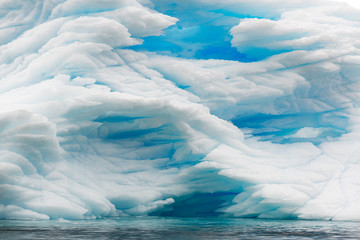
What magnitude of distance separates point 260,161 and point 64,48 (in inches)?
312

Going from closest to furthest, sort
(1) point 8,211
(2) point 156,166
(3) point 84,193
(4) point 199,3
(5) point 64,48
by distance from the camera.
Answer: (1) point 8,211, (3) point 84,193, (5) point 64,48, (2) point 156,166, (4) point 199,3

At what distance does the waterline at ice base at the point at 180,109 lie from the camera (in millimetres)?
14648

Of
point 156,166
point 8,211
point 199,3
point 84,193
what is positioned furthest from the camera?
point 199,3

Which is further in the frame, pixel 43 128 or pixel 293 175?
pixel 293 175

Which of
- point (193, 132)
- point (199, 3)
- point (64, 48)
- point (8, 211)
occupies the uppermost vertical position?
point (199, 3)

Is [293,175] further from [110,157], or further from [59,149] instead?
[59,149]

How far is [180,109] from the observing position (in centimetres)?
1562

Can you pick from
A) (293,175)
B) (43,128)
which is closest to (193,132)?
(293,175)

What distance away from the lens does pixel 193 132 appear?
16.3 m

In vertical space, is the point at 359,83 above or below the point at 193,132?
above

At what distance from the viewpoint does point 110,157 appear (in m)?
16.6

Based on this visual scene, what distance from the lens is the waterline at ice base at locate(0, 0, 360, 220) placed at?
48.1ft

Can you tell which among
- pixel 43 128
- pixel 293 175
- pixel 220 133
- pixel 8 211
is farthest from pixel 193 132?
pixel 8 211

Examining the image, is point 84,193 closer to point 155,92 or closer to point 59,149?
point 59,149
